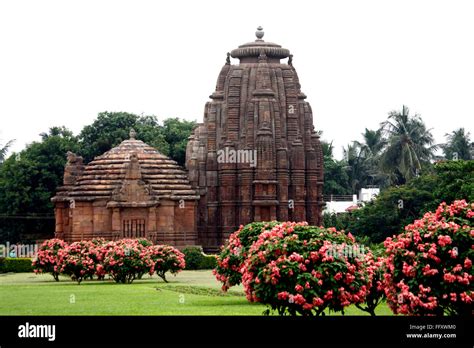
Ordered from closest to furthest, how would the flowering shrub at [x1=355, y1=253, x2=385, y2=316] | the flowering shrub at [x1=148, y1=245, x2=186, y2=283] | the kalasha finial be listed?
the flowering shrub at [x1=355, y1=253, x2=385, y2=316]
the flowering shrub at [x1=148, y1=245, x2=186, y2=283]
the kalasha finial

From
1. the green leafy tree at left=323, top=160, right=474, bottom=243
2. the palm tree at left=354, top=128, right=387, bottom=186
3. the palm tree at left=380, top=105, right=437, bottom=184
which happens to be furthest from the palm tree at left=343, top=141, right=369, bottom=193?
the green leafy tree at left=323, top=160, right=474, bottom=243

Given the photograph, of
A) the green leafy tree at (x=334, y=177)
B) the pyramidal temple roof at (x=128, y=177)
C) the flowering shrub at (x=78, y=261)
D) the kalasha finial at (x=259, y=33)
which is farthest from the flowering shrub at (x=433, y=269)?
the green leafy tree at (x=334, y=177)

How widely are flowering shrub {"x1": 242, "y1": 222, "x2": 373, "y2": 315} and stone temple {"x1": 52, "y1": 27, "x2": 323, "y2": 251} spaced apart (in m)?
33.1

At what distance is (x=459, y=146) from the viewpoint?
91.3m

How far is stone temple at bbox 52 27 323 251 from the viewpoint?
6066 cm

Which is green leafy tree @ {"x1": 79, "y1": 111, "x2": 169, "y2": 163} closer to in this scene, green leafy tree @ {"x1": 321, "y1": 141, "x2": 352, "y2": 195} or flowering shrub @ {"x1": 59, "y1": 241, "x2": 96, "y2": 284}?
green leafy tree @ {"x1": 321, "y1": 141, "x2": 352, "y2": 195}

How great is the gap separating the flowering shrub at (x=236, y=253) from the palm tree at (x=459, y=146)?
56.5 meters

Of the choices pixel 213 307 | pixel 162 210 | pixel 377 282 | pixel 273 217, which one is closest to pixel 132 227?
pixel 162 210

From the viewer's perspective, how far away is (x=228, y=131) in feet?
209

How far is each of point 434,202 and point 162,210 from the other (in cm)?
1414

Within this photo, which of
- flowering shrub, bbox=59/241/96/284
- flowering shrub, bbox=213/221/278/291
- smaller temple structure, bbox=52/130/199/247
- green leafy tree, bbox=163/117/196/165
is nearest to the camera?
flowering shrub, bbox=213/221/278/291

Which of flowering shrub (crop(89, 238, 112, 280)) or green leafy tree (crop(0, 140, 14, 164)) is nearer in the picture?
flowering shrub (crop(89, 238, 112, 280))

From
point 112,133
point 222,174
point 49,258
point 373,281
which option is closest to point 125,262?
point 49,258
